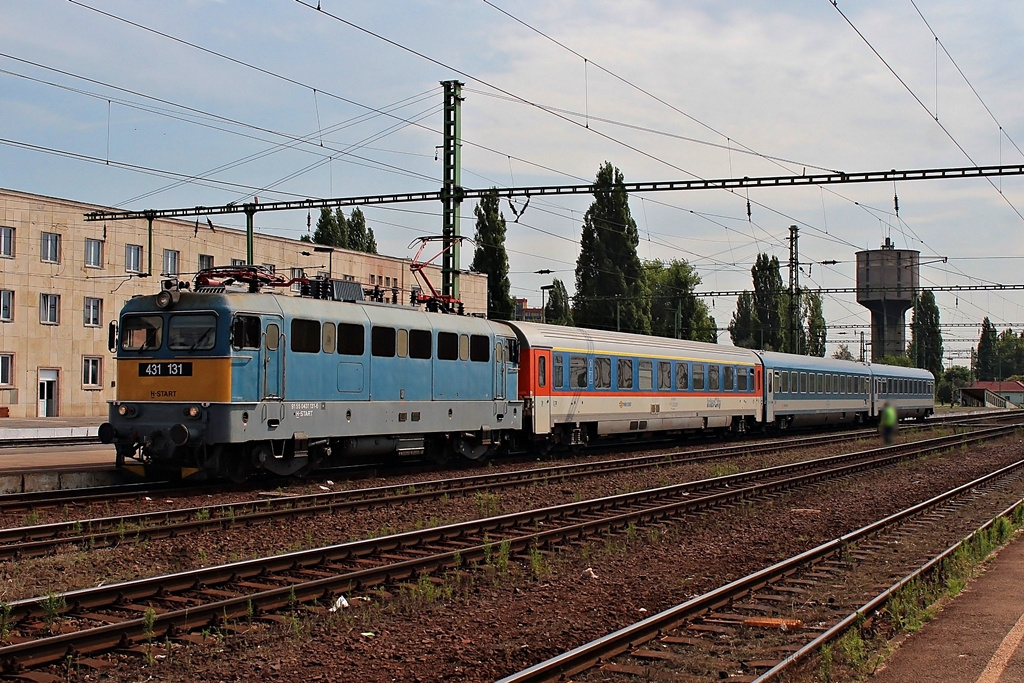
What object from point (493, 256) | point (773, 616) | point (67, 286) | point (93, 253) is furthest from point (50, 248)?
point (773, 616)

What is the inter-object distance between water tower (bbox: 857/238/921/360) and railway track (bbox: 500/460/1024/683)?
2665cm

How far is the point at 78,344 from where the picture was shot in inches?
1961

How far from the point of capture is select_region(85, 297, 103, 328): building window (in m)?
50.5

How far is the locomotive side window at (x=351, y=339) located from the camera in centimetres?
1951

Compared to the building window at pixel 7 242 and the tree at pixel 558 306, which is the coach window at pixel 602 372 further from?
the tree at pixel 558 306

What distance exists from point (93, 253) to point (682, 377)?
3149 cm

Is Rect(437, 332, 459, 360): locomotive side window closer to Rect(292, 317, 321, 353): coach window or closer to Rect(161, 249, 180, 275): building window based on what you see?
Rect(292, 317, 321, 353): coach window

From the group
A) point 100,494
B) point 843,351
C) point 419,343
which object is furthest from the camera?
point 843,351

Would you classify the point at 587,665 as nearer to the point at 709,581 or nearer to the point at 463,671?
the point at 463,671

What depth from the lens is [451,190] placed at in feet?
88.6

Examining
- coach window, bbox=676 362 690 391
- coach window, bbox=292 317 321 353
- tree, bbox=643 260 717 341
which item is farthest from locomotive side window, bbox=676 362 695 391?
tree, bbox=643 260 717 341

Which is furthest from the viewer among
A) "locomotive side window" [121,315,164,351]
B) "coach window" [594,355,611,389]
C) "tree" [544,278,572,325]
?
"tree" [544,278,572,325]

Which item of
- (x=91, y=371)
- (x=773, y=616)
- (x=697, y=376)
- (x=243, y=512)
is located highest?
(x=91, y=371)

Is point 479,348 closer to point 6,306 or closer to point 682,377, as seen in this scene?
point 682,377
